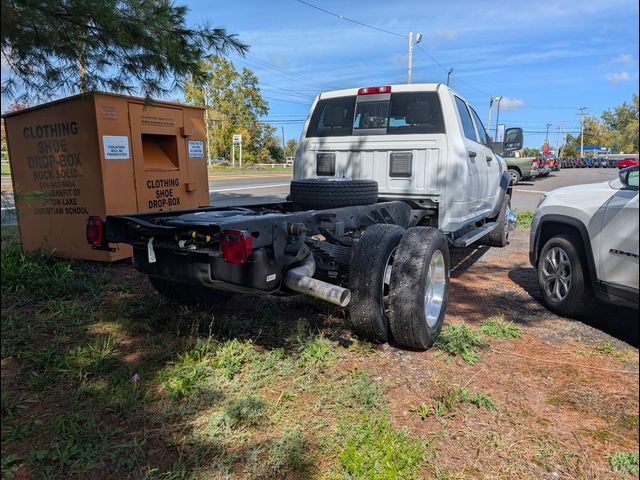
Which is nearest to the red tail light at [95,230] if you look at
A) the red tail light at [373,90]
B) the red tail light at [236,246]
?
the red tail light at [236,246]

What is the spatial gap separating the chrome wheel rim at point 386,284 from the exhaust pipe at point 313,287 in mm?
558

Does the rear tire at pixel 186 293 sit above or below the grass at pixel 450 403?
above

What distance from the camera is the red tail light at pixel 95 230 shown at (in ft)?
11.8

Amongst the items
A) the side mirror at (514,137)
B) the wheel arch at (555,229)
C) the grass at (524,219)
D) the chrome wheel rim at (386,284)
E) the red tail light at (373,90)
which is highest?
the red tail light at (373,90)

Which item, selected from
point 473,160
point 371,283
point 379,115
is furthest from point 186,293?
point 473,160

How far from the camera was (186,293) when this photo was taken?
445 centimetres

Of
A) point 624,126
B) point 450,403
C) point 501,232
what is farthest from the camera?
point 501,232

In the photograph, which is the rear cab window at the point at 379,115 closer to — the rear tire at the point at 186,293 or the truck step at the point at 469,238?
the truck step at the point at 469,238

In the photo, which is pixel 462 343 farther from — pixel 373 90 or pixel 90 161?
pixel 90 161

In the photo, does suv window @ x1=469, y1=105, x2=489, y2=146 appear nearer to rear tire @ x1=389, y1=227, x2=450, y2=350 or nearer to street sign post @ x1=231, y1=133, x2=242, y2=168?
rear tire @ x1=389, y1=227, x2=450, y2=350

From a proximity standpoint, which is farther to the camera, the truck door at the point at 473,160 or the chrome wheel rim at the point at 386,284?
the truck door at the point at 473,160

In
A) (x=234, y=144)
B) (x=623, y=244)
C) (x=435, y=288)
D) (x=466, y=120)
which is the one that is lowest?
(x=435, y=288)

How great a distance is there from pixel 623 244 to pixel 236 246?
2.19m

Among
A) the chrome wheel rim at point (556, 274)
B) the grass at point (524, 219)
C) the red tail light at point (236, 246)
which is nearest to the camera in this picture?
the red tail light at point (236, 246)
